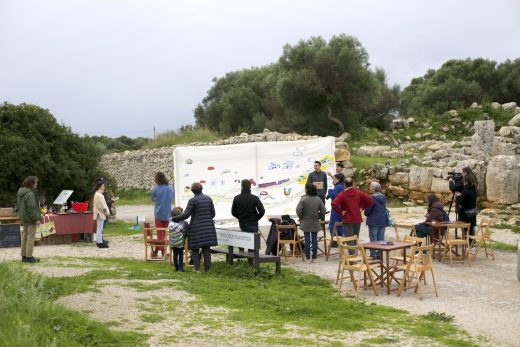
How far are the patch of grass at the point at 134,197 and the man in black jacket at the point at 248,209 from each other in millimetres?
18732

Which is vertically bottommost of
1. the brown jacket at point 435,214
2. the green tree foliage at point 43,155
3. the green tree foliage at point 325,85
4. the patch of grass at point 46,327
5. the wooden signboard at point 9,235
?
the patch of grass at point 46,327

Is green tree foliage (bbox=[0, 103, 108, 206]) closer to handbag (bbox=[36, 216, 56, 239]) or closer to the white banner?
handbag (bbox=[36, 216, 56, 239])

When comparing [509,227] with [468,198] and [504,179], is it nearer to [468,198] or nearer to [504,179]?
[504,179]

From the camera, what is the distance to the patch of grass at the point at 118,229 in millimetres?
18469

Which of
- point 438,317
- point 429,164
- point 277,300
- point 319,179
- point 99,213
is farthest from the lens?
point 429,164

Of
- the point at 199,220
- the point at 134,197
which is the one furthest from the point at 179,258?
the point at 134,197

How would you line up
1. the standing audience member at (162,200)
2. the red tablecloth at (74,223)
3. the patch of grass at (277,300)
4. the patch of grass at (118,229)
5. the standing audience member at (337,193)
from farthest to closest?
the patch of grass at (118,229) → the red tablecloth at (74,223) → the standing audience member at (162,200) → the standing audience member at (337,193) → the patch of grass at (277,300)

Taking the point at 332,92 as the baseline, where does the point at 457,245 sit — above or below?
below

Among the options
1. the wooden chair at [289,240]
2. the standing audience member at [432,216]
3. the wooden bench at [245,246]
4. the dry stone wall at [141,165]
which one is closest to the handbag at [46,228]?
the wooden bench at [245,246]

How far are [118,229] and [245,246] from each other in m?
9.32

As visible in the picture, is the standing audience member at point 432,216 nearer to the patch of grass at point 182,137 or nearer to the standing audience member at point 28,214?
the standing audience member at point 28,214

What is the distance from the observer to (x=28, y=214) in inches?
468

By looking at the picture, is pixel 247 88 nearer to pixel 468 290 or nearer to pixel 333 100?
pixel 333 100

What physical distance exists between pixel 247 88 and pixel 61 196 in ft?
105
